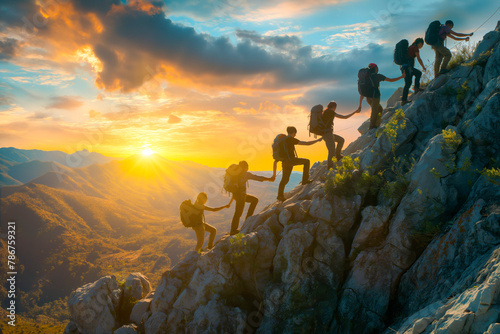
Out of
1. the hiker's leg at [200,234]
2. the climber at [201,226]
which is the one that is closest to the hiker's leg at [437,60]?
the climber at [201,226]

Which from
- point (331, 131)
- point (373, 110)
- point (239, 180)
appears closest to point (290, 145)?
point (331, 131)

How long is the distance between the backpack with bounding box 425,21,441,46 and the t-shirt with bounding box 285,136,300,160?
1046 cm

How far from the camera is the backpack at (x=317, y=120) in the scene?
15844 millimetres

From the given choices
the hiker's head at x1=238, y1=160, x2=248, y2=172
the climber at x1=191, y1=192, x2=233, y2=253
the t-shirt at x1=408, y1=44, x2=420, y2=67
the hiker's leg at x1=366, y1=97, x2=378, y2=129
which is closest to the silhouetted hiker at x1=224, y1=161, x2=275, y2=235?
the hiker's head at x1=238, y1=160, x2=248, y2=172

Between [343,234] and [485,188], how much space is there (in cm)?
560

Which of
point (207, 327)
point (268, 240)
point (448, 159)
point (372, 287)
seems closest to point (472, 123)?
point (448, 159)

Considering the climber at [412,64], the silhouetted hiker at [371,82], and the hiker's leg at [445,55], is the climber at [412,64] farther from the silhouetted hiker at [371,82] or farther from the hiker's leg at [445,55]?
the hiker's leg at [445,55]

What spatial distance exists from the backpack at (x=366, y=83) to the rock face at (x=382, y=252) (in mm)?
2487

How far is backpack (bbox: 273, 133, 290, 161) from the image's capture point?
15.3 metres

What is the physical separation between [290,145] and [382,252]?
7188 millimetres

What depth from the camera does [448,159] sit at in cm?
1062

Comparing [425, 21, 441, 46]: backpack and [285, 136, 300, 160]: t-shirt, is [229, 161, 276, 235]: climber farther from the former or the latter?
[425, 21, 441, 46]: backpack

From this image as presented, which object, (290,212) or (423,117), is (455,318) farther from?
(423,117)

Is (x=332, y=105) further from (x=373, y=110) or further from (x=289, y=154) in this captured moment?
(x=289, y=154)
